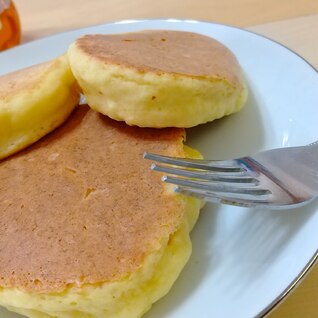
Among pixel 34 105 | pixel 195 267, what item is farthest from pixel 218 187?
pixel 34 105

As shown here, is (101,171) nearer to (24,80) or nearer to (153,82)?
(153,82)

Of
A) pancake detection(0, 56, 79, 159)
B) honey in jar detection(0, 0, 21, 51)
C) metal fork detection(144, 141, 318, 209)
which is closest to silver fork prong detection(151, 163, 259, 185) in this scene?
metal fork detection(144, 141, 318, 209)

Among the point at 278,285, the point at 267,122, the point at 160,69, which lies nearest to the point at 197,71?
the point at 160,69

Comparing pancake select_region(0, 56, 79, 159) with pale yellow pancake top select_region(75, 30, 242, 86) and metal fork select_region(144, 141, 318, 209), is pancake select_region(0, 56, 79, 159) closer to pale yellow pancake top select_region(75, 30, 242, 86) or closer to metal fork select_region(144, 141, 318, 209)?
pale yellow pancake top select_region(75, 30, 242, 86)

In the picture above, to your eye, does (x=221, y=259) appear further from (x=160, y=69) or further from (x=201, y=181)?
(x=160, y=69)

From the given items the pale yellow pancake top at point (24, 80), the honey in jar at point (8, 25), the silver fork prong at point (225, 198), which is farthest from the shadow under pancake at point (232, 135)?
the honey in jar at point (8, 25)
